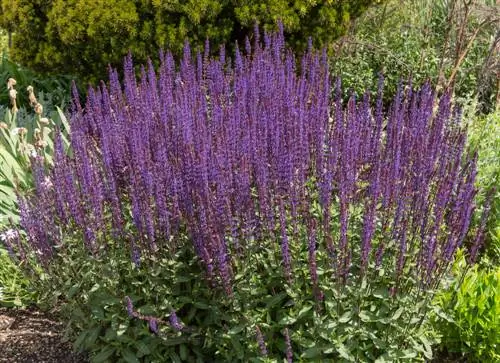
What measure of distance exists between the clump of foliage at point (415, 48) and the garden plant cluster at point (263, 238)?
12.9 feet

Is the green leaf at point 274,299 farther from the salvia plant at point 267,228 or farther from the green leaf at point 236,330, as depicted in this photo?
the green leaf at point 236,330

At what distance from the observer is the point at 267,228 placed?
110 inches

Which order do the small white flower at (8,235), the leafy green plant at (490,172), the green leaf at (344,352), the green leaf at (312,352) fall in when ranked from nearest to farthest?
the green leaf at (344,352) < the green leaf at (312,352) < the small white flower at (8,235) < the leafy green plant at (490,172)

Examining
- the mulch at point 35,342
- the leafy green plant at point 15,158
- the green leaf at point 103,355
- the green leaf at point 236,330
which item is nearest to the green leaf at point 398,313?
the green leaf at point 236,330

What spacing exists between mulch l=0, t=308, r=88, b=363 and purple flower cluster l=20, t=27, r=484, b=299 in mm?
851

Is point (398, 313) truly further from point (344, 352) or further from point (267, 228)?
point (267, 228)

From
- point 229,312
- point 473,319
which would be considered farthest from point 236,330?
point 473,319

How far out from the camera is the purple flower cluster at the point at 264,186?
104 inches

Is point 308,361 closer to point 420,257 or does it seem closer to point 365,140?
point 420,257

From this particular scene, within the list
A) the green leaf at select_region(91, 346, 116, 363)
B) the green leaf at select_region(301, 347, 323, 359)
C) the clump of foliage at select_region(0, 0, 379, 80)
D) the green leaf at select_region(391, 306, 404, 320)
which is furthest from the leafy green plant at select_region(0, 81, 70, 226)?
the green leaf at select_region(391, 306, 404, 320)

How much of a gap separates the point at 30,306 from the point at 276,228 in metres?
2.24

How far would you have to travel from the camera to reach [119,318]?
10.2ft

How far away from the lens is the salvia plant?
2672mm

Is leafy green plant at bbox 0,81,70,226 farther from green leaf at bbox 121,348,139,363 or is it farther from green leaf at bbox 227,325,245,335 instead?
green leaf at bbox 227,325,245,335
